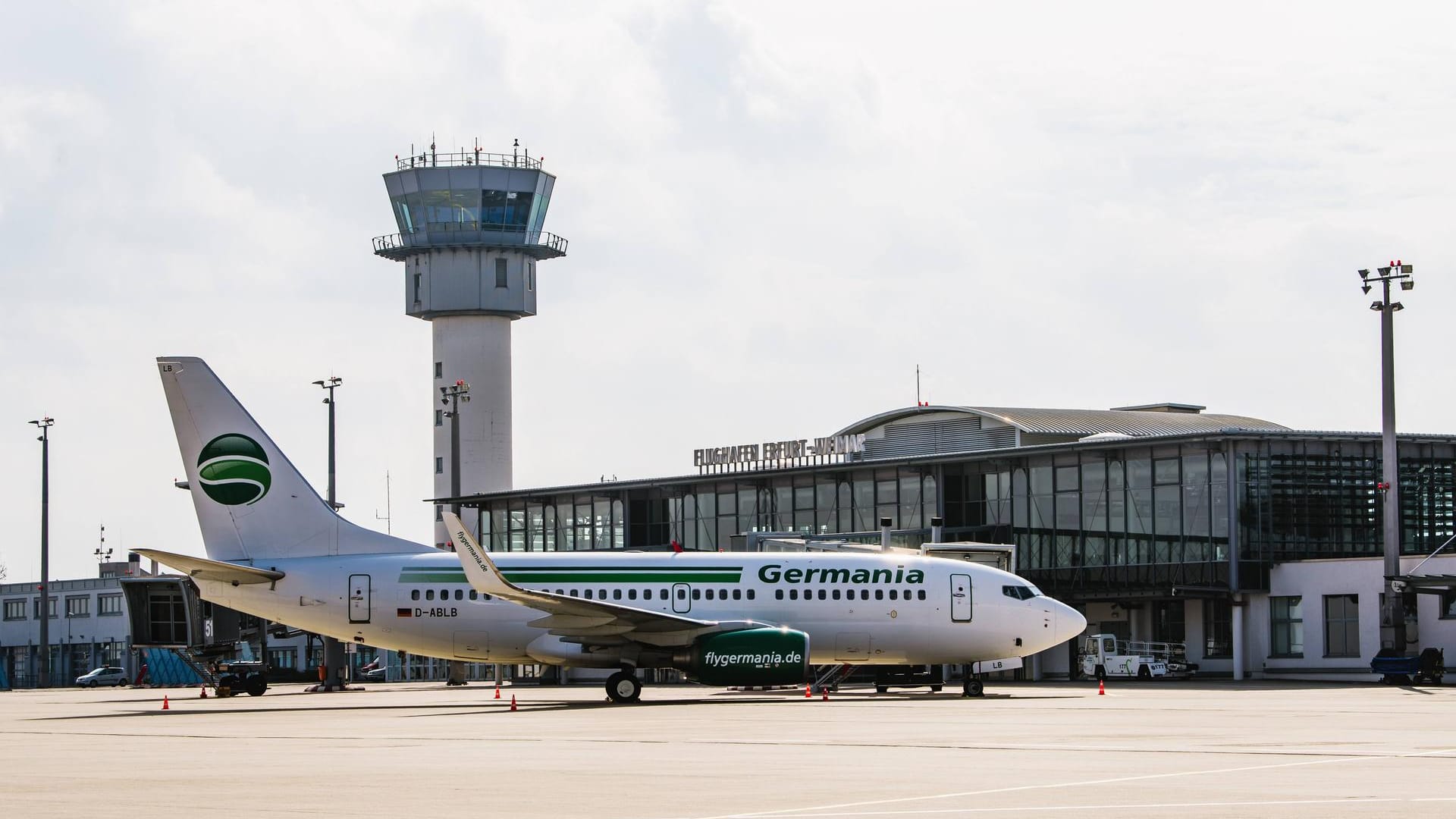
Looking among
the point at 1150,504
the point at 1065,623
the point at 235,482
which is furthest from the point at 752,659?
the point at 1150,504

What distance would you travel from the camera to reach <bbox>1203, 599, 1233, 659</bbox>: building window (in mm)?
60281

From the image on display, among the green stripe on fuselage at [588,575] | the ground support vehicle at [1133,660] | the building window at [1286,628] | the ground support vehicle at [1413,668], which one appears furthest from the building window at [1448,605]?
the green stripe on fuselage at [588,575]

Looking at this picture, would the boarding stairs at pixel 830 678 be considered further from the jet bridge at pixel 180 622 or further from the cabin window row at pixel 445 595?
the jet bridge at pixel 180 622

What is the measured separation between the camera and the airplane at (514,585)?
4259 cm

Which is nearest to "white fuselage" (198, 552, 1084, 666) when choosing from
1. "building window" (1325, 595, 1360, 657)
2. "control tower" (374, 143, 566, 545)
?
"building window" (1325, 595, 1360, 657)

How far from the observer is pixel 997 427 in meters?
73.2

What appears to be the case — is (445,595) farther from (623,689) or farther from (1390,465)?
(1390,465)

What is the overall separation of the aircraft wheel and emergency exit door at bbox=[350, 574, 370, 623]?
6.02m

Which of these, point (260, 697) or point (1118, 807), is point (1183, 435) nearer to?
point (260, 697)

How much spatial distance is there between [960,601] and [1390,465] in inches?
→ 713

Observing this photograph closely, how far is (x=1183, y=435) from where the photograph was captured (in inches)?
2389

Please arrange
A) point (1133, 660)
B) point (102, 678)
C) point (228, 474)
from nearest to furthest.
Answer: point (228, 474)
point (1133, 660)
point (102, 678)

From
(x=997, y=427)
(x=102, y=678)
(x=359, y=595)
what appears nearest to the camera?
(x=359, y=595)

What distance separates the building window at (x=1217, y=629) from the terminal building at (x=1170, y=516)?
0.16ft
